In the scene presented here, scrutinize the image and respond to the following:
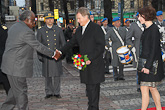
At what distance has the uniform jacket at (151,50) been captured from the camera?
457 cm

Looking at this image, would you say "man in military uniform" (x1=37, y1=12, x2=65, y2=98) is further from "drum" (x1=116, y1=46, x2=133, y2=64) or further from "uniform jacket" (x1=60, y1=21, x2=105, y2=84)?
"uniform jacket" (x1=60, y1=21, x2=105, y2=84)

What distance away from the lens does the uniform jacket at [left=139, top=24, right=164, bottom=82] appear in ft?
15.0

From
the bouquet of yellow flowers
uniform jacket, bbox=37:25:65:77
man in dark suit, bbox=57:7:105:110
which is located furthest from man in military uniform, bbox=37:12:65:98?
the bouquet of yellow flowers

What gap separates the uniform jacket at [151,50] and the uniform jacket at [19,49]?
1960 mm

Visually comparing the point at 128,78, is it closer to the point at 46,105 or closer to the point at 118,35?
the point at 118,35

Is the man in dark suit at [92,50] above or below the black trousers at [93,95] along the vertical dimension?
above

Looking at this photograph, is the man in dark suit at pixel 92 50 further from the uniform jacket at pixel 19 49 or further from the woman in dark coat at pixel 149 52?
the uniform jacket at pixel 19 49

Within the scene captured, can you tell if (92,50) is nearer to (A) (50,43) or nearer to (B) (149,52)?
(B) (149,52)

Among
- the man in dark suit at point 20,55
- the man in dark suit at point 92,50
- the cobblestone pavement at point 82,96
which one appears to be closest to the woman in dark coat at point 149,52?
the man in dark suit at point 92,50

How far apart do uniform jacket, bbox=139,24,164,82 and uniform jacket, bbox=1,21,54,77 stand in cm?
196

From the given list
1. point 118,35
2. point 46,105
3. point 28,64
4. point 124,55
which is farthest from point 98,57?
point 118,35

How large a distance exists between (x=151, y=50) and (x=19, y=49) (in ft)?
7.68

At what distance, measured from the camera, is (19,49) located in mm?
4660

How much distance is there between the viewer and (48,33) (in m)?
6.77
